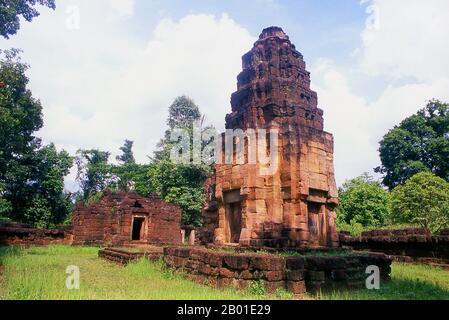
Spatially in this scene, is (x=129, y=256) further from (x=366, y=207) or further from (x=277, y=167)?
(x=366, y=207)

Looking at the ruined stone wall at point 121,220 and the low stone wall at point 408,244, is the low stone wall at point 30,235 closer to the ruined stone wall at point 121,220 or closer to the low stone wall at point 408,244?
the ruined stone wall at point 121,220

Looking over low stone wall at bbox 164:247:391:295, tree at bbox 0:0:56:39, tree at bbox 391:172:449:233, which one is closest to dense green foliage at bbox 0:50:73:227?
tree at bbox 0:0:56:39

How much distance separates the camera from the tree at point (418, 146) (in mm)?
31625

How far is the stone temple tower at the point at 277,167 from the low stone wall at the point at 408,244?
3.87 meters

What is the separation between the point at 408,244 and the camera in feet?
40.9

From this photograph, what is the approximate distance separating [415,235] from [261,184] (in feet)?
21.7

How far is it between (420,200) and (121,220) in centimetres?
2069

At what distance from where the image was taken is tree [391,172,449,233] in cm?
2172

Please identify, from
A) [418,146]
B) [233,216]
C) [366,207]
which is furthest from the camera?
[418,146]

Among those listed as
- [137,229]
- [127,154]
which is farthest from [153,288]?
[127,154]

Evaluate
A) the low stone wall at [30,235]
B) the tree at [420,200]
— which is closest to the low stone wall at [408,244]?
the tree at [420,200]

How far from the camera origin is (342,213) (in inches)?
1158
